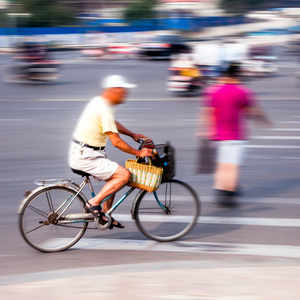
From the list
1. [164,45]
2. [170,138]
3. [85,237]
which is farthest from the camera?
[164,45]

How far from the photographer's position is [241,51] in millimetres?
24656

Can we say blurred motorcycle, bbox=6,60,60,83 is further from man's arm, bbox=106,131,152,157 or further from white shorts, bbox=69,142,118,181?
man's arm, bbox=106,131,152,157

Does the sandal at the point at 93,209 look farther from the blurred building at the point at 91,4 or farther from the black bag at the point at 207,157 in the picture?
the blurred building at the point at 91,4

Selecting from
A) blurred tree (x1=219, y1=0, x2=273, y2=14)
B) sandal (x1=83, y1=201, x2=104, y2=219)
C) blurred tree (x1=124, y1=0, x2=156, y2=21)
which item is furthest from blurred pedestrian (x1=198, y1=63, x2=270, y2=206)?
blurred tree (x1=219, y1=0, x2=273, y2=14)

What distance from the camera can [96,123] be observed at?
5.78 meters

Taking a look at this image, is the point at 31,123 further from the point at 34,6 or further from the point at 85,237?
the point at 34,6

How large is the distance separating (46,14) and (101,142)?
182ft

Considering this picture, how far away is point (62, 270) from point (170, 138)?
688 cm

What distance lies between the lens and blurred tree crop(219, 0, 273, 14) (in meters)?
87.8

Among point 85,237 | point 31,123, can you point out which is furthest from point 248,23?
point 85,237

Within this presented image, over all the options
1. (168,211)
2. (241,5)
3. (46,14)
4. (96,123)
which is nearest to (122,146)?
(96,123)

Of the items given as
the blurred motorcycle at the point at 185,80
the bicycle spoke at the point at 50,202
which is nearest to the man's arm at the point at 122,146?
the bicycle spoke at the point at 50,202

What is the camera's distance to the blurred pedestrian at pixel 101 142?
18.8 ft

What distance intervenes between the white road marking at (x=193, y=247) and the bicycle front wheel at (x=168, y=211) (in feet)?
0.45
